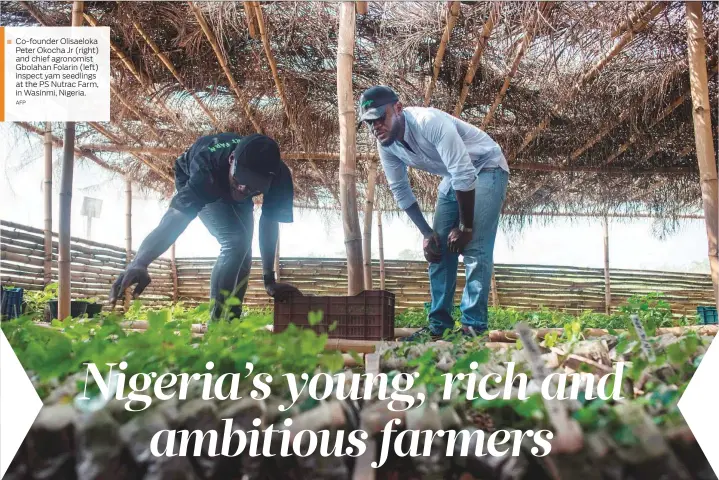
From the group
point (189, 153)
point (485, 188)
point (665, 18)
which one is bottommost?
point (485, 188)

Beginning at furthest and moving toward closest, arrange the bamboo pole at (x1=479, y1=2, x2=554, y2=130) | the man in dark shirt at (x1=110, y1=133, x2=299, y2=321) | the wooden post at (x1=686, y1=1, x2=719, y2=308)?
the bamboo pole at (x1=479, y1=2, x2=554, y2=130), the wooden post at (x1=686, y1=1, x2=719, y2=308), the man in dark shirt at (x1=110, y1=133, x2=299, y2=321)

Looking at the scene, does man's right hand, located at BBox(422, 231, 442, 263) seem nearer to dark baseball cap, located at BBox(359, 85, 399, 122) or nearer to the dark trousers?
dark baseball cap, located at BBox(359, 85, 399, 122)

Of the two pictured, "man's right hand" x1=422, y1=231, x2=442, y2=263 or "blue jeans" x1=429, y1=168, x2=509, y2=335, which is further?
"man's right hand" x1=422, y1=231, x2=442, y2=263

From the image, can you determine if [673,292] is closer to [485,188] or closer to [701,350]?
[485,188]

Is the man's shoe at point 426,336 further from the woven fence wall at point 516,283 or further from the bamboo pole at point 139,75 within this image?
the woven fence wall at point 516,283

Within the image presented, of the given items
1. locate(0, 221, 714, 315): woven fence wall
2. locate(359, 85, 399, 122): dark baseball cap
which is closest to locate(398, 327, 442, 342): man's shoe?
locate(359, 85, 399, 122): dark baseball cap

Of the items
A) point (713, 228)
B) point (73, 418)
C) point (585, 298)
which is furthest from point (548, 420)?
point (585, 298)

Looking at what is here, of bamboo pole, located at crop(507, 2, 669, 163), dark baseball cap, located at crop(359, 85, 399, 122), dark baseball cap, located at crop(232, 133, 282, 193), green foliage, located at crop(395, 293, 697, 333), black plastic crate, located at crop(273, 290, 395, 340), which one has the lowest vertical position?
green foliage, located at crop(395, 293, 697, 333)

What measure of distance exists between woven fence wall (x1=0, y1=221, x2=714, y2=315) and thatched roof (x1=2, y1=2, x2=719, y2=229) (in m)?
1.66

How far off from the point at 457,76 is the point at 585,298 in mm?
5092

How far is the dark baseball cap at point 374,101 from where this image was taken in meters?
1.95

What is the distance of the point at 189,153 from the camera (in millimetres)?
2287

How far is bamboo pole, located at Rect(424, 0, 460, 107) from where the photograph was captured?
11.0ft

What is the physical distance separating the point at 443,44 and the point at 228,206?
6.92 ft
